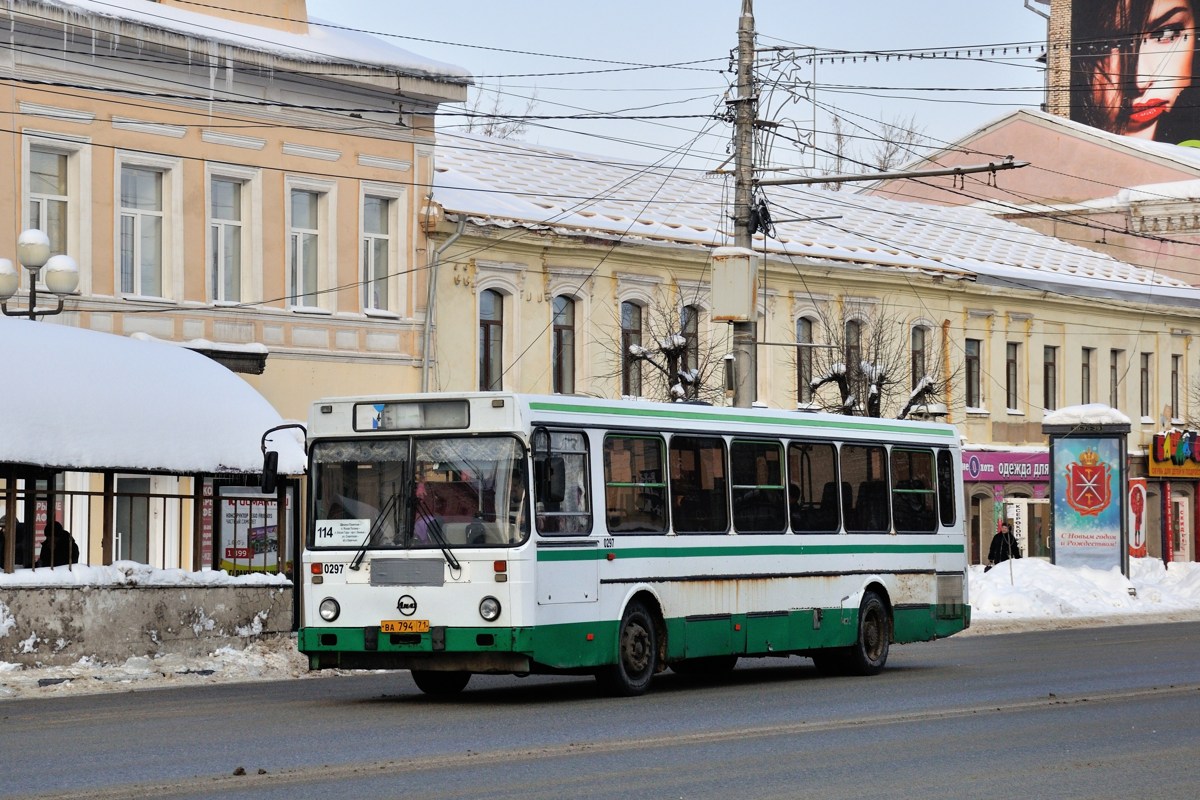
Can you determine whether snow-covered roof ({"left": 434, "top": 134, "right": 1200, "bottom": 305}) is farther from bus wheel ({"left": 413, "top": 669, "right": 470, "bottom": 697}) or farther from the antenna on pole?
bus wheel ({"left": 413, "top": 669, "right": 470, "bottom": 697})

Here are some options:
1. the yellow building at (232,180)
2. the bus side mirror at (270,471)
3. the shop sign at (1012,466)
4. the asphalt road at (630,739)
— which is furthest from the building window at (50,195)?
the shop sign at (1012,466)

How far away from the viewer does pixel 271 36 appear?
35.6m

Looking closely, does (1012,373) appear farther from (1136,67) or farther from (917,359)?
(1136,67)

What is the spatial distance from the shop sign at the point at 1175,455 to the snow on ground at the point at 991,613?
306 inches

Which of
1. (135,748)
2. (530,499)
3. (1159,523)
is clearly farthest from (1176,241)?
(135,748)

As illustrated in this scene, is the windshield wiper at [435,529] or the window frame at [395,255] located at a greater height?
the window frame at [395,255]

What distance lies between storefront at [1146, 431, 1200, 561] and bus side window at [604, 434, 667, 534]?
4006cm

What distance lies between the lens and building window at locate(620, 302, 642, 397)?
42562mm

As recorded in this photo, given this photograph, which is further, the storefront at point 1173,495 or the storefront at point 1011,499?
the storefront at point 1173,495

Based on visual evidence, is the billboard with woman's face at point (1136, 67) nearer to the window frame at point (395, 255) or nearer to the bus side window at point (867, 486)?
the window frame at point (395, 255)

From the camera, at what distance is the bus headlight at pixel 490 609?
17.2 meters

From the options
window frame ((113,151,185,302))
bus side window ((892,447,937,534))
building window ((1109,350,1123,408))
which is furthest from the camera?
building window ((1109,350,1123,408))

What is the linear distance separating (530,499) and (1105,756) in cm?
564

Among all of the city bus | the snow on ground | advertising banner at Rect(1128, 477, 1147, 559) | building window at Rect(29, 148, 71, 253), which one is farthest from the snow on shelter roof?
advertising banner at Rect(1128, 477, 1147, 559)
